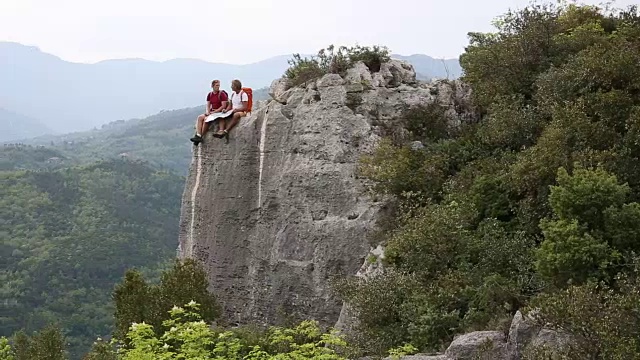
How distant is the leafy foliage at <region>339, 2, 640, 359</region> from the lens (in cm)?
844

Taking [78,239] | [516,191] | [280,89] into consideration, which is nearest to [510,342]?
[516,191]

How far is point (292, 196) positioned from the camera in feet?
50.2

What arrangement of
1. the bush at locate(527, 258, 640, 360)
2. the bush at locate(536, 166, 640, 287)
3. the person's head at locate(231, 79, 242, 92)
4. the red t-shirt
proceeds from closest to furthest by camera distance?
the bush at locate(527, 258, 640, 360) < the bush at locate(536, 166, 640, 287) < the person's head at locate(231, 79, 242, 92) < the red t-shirt

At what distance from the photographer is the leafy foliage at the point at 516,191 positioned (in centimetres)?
844

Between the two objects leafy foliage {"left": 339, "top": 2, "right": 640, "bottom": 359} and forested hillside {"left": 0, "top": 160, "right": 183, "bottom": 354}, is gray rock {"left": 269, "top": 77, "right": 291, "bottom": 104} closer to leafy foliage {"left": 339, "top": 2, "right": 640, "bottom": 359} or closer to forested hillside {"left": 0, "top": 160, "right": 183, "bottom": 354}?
leafy foliage {"left": 339, "top": 2, "right": 640, "bottom": 359}

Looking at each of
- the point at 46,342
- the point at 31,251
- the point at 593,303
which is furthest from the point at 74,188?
the point at 593,303

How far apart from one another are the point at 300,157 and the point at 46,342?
8.80 m

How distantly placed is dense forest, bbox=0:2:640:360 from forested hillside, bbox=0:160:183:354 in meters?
46.3

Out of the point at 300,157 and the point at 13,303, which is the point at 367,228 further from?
the point at 13,303

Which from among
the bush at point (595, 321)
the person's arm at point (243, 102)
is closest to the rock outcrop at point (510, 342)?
the bush at point (595, 321)

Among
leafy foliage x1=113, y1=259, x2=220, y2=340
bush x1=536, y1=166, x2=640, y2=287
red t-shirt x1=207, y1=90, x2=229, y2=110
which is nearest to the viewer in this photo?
bush x1=536, y1=166, x2=640, y2=287

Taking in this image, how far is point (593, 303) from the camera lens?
6840 mm

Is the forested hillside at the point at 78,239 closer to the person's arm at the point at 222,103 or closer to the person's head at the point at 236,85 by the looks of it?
the person's arm at the point at 222,103

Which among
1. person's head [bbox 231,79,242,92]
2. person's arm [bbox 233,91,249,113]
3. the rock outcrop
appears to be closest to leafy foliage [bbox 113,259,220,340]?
person's arm [bbox 233,91,249,113]
